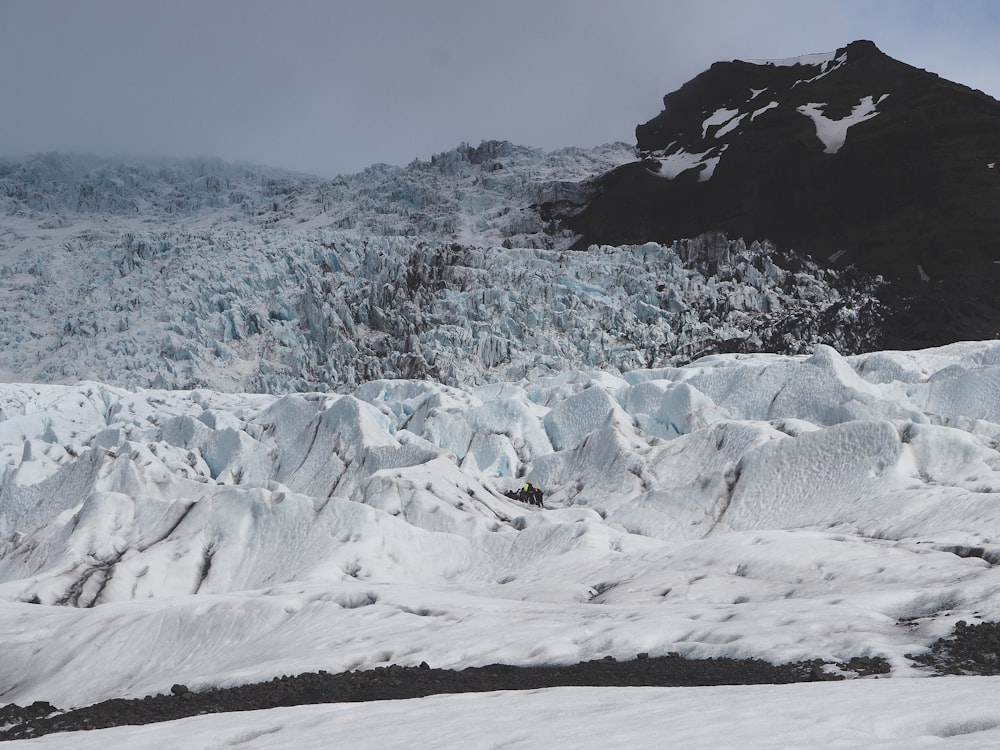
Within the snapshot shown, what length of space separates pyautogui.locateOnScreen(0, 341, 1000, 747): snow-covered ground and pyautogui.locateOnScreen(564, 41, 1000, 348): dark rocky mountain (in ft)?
139

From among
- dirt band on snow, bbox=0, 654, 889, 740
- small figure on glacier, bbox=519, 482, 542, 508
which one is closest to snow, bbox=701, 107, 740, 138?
small figure on glacier, bbox=519, 482, 542, 508

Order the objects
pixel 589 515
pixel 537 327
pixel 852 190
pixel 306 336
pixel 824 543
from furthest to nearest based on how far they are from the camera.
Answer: pixel 852 190, pixel 306 336, pixel 537 327, pixel 589 515, pixel 824 543

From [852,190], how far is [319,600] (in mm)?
104888

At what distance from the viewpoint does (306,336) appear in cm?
9050

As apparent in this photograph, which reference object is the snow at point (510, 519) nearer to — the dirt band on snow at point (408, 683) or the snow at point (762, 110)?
the dirt band on snow at point (408, 683)

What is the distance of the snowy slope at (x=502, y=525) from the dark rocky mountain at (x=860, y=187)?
4191 centimetres

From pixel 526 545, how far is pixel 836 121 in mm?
110390

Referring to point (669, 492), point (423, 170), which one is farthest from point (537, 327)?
point (423, 170)

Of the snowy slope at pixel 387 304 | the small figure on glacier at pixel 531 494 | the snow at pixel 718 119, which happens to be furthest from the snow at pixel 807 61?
the small figure on glacier at pixel 531 494

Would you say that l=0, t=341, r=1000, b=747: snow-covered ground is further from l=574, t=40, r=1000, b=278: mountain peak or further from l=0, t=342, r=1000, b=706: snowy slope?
l=574, t=40, r=1000, b=278: mountain peak

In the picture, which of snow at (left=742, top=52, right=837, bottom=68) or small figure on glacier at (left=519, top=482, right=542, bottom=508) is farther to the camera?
snow at (left=742, top=52, right=837, bottom=68)

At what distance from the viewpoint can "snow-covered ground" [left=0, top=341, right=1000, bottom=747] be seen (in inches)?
429

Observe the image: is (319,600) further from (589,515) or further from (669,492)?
(669,492)

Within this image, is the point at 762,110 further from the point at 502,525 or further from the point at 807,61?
the point at 502,525
